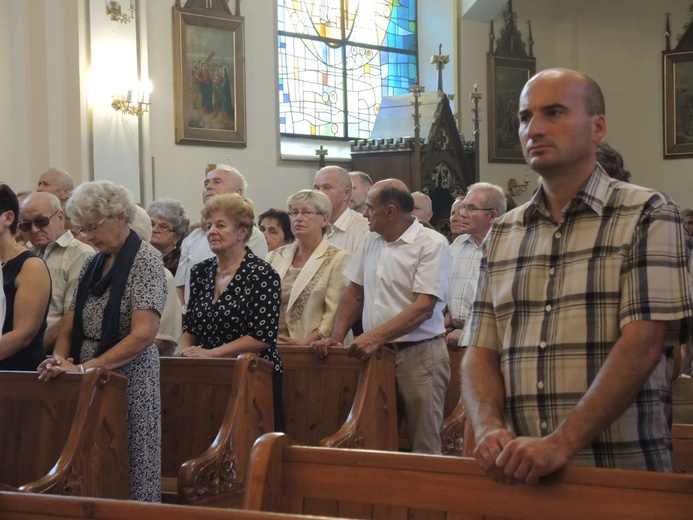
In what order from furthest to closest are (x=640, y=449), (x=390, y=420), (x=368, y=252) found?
(x=368, y=252)
(x=390, y=420)
(x=640, y=449)

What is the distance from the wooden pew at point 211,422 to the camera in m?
4.06

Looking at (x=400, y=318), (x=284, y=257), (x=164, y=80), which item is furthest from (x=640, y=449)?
(x=164, y=80)

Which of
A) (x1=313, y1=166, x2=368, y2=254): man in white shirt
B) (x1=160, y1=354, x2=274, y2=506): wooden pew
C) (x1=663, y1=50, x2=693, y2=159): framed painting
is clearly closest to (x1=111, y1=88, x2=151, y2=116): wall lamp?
(x1=313, y1=166, x2=368, y2=254): man in white shirt

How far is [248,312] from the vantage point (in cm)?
450

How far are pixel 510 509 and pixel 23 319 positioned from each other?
2.52 m

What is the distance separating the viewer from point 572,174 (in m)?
2.31

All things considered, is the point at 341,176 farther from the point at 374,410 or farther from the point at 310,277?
the point at 374,410

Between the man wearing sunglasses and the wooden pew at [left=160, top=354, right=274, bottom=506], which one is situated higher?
the man wearing sunglasses

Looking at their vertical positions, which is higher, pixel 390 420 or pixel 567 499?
pixel 567 499

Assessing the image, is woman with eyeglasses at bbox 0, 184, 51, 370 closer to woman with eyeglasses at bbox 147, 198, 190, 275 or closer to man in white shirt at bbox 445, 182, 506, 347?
man in white shirt at bbox 445, 182, 506, 347

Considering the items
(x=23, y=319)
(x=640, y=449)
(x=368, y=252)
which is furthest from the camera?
(x=368, y=252)

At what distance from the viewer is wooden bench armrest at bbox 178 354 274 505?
13.1ft

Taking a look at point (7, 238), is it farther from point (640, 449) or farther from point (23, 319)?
point (640, 449)

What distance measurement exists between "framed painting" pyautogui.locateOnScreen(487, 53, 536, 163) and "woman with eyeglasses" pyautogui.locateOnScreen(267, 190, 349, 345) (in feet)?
29.8
